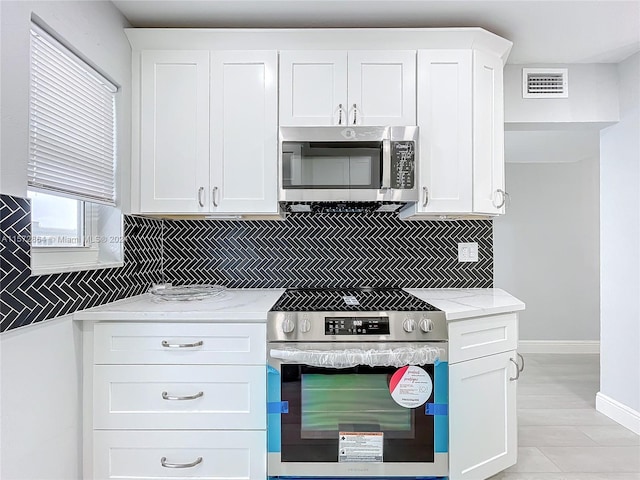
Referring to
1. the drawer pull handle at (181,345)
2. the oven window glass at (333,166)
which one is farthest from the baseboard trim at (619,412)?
Result: the drawer pull handle at (181,345)

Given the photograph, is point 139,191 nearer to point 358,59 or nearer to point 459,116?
point 358,59

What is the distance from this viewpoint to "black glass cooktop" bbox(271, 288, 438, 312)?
1.88 metres

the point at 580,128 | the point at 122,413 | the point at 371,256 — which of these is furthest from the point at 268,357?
the point at 580,128

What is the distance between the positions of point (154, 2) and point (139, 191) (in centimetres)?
94

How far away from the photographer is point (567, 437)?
2535mm

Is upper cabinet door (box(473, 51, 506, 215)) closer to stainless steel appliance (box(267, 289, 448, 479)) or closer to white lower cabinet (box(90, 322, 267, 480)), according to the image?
stainless steel appliance (box(267, 289, 448, 479))

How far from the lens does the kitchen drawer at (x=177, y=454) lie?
179 cm

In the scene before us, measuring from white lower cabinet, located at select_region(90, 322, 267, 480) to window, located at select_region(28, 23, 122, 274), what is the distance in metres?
0.41

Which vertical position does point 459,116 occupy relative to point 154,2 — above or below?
below

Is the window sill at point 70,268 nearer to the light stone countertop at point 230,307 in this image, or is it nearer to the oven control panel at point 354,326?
the light stone countertop at point 230,307

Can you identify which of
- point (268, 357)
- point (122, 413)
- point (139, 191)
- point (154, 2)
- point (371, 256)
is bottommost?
point (122, 413)

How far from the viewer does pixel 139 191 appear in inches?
87.0

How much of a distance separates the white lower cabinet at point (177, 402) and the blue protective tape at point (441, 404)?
0.76 metres

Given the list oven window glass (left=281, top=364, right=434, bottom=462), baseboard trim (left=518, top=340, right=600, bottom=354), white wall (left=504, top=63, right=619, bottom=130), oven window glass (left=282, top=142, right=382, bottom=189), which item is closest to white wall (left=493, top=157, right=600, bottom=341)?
baseboard trim (left=518, top=340, right=600, bottom=354)
